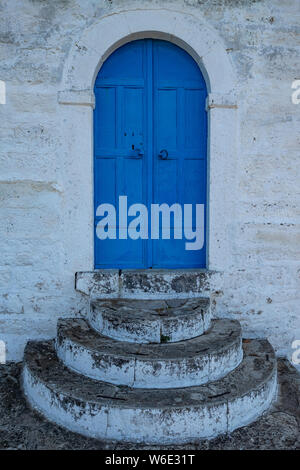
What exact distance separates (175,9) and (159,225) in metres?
1.90

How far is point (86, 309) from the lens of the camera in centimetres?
369

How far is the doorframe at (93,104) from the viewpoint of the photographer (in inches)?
138

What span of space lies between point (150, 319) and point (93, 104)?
190 centimetres

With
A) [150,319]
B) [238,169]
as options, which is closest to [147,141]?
[238,169]

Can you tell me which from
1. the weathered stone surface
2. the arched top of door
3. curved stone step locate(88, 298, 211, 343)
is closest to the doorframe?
the arched top of door

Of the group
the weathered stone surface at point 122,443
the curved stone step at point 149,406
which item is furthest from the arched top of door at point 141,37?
the weathered stone surface at point 122,443

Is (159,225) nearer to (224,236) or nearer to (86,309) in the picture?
(224,236)

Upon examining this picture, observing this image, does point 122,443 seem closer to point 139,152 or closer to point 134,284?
point 134,284

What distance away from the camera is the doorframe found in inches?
138

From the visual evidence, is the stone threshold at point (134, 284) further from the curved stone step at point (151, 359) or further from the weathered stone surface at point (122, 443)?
the weathered stone surface at point (122, 443)

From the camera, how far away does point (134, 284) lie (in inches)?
142

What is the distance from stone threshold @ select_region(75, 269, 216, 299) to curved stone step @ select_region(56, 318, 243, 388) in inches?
18.0

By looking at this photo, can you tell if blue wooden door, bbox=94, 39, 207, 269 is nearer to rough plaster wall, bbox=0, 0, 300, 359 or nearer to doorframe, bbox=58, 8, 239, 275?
doorframe, bbox=58, 8, 239, 275

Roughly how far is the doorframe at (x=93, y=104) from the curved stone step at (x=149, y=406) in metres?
1.12
